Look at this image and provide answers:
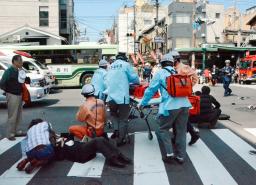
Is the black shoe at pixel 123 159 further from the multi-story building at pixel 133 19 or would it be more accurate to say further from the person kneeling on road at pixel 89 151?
the multi-story building at pixel 133 19

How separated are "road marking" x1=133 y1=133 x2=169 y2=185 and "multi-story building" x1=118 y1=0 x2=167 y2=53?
2731 inches

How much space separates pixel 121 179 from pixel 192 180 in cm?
100

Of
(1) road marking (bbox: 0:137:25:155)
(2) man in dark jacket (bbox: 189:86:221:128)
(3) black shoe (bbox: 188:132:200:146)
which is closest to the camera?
(3) black shoe (bbox: 188:132:200:146)

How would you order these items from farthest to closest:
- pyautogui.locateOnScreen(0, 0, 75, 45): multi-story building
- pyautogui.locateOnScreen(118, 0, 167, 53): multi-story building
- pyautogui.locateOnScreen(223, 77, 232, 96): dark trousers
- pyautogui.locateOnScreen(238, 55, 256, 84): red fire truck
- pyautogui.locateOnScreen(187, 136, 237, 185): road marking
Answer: pyautogui.locateOnScreen(118, 0, 167, 53): multi-story building < pyautogui.locateOnScreen(0, 0, 75, 45): multi-story building < pyautogui.locateOnScreen(238, 55, 256, 84): red fire truck < pyautogui.locateOnScreen(223, 77, 232, 96): dark trousers < pyautogui.locateOnScreen(187, 136, 237, 185): road marking

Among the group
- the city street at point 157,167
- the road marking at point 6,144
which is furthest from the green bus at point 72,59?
the road marking at point 6,144

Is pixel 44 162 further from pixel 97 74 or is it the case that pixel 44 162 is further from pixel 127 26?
pixel 127 26

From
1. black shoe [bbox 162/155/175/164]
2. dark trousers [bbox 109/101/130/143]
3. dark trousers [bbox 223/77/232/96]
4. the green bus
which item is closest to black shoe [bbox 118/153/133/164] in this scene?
black shoe [bbox 162/155/175/164]

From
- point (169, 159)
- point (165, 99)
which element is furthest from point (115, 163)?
point (165, 99)

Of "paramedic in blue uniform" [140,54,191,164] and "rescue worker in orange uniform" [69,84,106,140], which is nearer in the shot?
"paramedic in blue uniform" [140,54,191,164]

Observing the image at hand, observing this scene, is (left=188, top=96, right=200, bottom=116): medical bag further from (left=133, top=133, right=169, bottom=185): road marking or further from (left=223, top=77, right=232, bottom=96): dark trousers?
(left=223, top=77, right=232, bottom=96): dark trousers

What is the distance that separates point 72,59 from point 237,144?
1705 centimetres

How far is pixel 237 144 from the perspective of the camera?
7.92 metres

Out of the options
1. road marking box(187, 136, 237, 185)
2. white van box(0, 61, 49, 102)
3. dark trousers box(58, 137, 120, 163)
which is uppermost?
white van box(0, 61, 49, 102)

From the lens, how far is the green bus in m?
23.5
